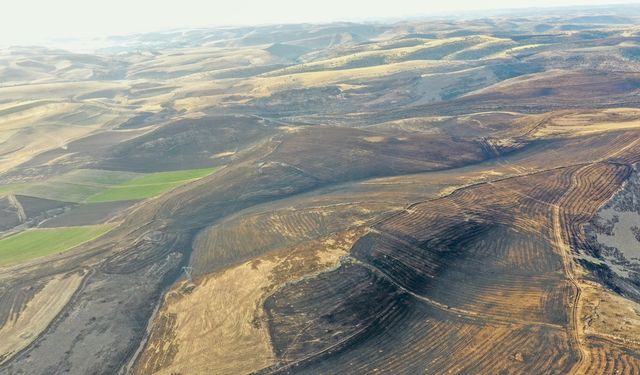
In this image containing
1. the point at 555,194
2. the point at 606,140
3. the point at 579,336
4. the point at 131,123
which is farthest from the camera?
the point at 131,123

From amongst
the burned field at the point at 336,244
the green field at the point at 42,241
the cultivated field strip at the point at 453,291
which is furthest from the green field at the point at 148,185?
the cultivated field strip at the point at 453,291

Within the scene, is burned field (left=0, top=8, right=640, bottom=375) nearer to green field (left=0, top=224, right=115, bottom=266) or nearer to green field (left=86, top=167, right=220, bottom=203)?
green field (left=0, top=224, right=115, bottom=266)

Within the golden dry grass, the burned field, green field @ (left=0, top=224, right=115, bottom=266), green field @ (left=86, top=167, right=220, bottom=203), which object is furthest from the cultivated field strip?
green field @ (left=86, top=167, right=220, bottom=203)

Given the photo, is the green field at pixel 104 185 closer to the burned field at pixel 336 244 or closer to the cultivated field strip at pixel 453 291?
the burned field at pixel 336 244

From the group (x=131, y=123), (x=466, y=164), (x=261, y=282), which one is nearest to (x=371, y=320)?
(x=261, y=282)

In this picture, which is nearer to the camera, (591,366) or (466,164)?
(591,366)

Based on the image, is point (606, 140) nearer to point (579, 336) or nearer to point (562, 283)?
point (562, 283)
